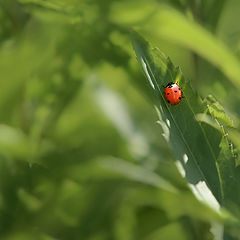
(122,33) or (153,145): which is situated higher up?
(122,33)

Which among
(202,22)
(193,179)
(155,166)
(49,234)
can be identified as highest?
(202,22)

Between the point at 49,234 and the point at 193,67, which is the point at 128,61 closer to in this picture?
the point at 193,67

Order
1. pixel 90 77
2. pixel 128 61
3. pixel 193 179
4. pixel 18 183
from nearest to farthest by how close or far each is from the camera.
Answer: pixel 193 179, pixel 18 183, pixel 128 61, pixel 90 77

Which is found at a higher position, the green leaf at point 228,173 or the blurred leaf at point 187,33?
the blurred leaf at point 187,33

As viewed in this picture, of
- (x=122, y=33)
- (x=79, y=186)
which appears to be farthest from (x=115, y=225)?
(x=122, y=33)

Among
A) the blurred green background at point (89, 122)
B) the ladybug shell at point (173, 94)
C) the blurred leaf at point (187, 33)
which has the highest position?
the blurred leaf at point (187, 33)

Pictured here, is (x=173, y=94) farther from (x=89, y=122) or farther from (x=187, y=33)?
(x=89, y=122)

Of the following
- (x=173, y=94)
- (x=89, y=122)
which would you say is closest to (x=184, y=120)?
(x=173, y=94)
